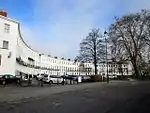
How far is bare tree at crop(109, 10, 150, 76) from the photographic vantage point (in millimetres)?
63666

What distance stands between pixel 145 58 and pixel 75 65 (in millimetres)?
119064

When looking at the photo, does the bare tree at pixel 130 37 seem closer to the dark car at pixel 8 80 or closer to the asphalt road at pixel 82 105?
the dark car at pixel 8 80

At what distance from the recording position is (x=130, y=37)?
2643 inches

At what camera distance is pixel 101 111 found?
11359 millimetres

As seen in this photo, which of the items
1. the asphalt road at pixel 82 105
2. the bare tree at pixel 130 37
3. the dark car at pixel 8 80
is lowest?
the asphalt road at pixel 82 105

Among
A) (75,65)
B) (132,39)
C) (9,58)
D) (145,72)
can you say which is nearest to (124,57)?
(132,39)

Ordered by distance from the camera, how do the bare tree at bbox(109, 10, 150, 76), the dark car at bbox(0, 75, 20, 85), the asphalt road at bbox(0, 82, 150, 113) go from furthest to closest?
the bare tree at bbox(109, 10, 150, 76), the dark car at bbox(0, 75, 20, 85), the asphalt road at bbox(0, 82, 150, 113)

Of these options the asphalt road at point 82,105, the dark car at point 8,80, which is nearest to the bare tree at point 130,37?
the dark car at point 8,80

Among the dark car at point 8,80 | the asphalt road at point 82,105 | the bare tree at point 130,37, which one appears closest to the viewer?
the asphalt road at point 82,105

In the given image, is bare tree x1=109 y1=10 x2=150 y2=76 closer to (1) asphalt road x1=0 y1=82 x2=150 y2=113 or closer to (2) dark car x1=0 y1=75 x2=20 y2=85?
(2) dark car x1=0 y1=75 x2=20 y2=85

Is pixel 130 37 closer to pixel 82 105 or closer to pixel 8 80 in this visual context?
pixel 8 80

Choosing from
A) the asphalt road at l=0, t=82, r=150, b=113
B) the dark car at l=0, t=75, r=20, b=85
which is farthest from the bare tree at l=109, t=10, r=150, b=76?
the asphalt road at l=0, t=82, r=150, b=113

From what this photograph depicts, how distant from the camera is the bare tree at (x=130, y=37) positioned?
63.7 metres

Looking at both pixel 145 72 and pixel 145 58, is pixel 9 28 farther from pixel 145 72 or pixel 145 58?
pixel 145 72
